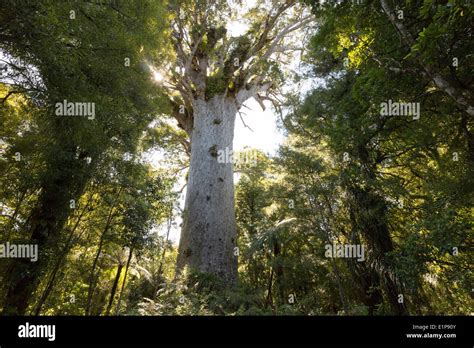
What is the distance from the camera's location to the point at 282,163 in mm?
6000

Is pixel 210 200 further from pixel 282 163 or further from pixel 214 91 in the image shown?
pixel 214 91

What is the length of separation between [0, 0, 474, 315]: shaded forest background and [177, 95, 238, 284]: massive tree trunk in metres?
0.59

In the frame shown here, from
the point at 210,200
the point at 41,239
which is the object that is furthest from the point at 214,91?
the point at 41,239

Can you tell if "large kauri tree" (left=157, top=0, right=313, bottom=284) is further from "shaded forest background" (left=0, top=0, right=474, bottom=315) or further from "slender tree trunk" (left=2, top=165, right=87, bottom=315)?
"slender tree trunk" (left=2, top=165, right=87, bottom=315)

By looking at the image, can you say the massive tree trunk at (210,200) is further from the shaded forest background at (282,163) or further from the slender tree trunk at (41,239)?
the slender tree trunk at (41,239)

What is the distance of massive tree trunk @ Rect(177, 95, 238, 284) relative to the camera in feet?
21.9

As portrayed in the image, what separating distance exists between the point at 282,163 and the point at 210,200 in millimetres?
2575

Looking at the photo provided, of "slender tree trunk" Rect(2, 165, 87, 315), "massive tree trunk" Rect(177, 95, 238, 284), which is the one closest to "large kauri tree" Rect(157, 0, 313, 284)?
"massive tree trunk" Rect(177, 95, 238, 284)

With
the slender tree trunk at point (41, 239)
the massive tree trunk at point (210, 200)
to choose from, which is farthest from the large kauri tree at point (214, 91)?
the slender tree trunk at point (41, 239)

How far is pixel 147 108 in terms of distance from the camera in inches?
219

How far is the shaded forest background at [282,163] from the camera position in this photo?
348 centimetres

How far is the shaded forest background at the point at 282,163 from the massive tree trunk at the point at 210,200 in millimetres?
587
